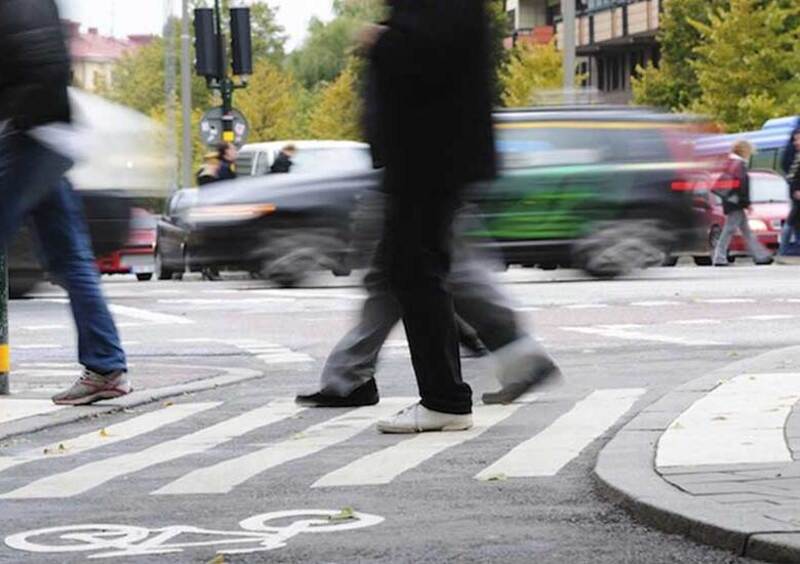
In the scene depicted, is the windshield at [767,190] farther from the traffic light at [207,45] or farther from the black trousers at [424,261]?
the black trousers at [424,261]

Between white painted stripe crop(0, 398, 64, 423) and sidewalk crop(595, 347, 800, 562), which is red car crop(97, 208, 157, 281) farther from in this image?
sidewalk crop(595, 347, 800, 562)

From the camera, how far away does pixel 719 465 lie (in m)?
7.21

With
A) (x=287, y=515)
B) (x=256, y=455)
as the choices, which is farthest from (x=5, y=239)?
(x=287, y=515)

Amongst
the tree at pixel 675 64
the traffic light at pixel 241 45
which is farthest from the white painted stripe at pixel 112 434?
the tree at pixel 675 64

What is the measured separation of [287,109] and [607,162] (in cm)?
7082

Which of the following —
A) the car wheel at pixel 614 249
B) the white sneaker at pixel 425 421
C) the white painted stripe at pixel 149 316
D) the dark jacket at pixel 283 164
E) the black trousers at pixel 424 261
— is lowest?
Answer: the car wheel at pixel 614 249

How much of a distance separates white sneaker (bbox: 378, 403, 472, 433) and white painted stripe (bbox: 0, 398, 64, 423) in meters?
1.86

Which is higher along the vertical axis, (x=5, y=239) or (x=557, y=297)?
(x=5, y=239)

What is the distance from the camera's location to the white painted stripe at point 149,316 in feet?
61.0

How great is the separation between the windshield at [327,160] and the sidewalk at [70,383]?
12806mm

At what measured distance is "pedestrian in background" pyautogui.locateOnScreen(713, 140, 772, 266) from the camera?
34031 millimetres

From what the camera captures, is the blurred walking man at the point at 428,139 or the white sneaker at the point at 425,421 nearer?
the blurred walking man at the point at 428,139

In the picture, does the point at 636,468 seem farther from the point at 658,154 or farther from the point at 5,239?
the point at 658,154

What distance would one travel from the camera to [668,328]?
15.7 m
